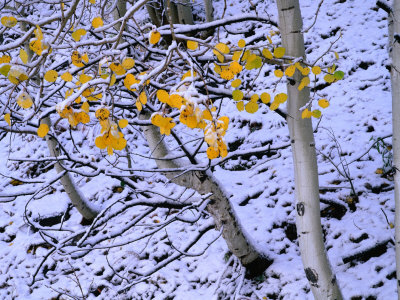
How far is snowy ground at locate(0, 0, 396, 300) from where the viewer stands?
9.32ft

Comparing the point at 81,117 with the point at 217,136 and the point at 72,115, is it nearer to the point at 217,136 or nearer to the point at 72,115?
the point at 72,115

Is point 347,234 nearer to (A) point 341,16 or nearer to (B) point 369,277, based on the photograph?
(B) point 369,277

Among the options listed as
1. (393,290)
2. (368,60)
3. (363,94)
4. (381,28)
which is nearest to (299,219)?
(393,290)

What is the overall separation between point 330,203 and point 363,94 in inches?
Result: 92.2

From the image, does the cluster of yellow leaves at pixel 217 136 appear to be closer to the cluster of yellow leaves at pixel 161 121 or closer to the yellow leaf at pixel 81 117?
the cluster of yellow leaves at pixel 161 121

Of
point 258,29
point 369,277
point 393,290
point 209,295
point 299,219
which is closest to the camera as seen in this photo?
point 299,219

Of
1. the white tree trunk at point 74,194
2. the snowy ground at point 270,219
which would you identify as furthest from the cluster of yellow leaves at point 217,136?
the white tree trunk at point 74,194

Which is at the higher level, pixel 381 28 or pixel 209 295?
pixel 381 28

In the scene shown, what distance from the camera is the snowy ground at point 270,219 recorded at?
9.32ft

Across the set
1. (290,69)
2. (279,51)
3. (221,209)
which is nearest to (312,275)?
(221,209)

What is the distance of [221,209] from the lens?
2.75m

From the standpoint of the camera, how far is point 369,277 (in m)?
2.58

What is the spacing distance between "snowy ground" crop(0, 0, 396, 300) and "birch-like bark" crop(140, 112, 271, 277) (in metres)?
0.18

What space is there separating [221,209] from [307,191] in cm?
109
